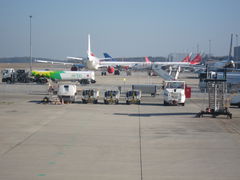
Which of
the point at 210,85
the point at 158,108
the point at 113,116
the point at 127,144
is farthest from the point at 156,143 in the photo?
the point at 158,108

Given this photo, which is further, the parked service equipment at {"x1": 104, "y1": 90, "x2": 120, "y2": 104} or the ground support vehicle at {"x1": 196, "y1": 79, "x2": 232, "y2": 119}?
the parked service equipment at {"x1": 104, "y1": 90, "x2": 120, "y2": 104}

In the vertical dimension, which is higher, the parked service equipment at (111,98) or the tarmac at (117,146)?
the parked service equipment at (111,98)

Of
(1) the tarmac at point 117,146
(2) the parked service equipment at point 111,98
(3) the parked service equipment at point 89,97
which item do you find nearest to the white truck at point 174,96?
(2) the parked service equipment at point 111,98

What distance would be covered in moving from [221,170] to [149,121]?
11.2 m

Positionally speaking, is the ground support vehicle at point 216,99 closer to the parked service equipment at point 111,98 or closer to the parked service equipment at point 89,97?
the parked service equipment at point 111,98

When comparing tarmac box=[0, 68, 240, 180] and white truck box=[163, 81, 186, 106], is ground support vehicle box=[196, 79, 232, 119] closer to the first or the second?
tarmac box=[0, 68, 240, 180]

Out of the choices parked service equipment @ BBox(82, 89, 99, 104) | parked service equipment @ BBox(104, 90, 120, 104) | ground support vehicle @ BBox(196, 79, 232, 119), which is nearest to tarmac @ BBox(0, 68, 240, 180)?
ground support vehicle @ BBox(196, 79, 232, 119)

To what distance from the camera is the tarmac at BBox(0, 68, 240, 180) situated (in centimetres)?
1162

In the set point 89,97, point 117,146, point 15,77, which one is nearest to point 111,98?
point 89,97

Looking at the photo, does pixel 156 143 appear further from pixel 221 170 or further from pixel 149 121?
pixel 149 121

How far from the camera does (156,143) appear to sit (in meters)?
16.3

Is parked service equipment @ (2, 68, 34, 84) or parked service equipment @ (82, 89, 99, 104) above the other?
parked service equipment @ (2, 68, 34, 84)

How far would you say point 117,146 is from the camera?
15.5 m

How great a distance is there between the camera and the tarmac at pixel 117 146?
458 inches
